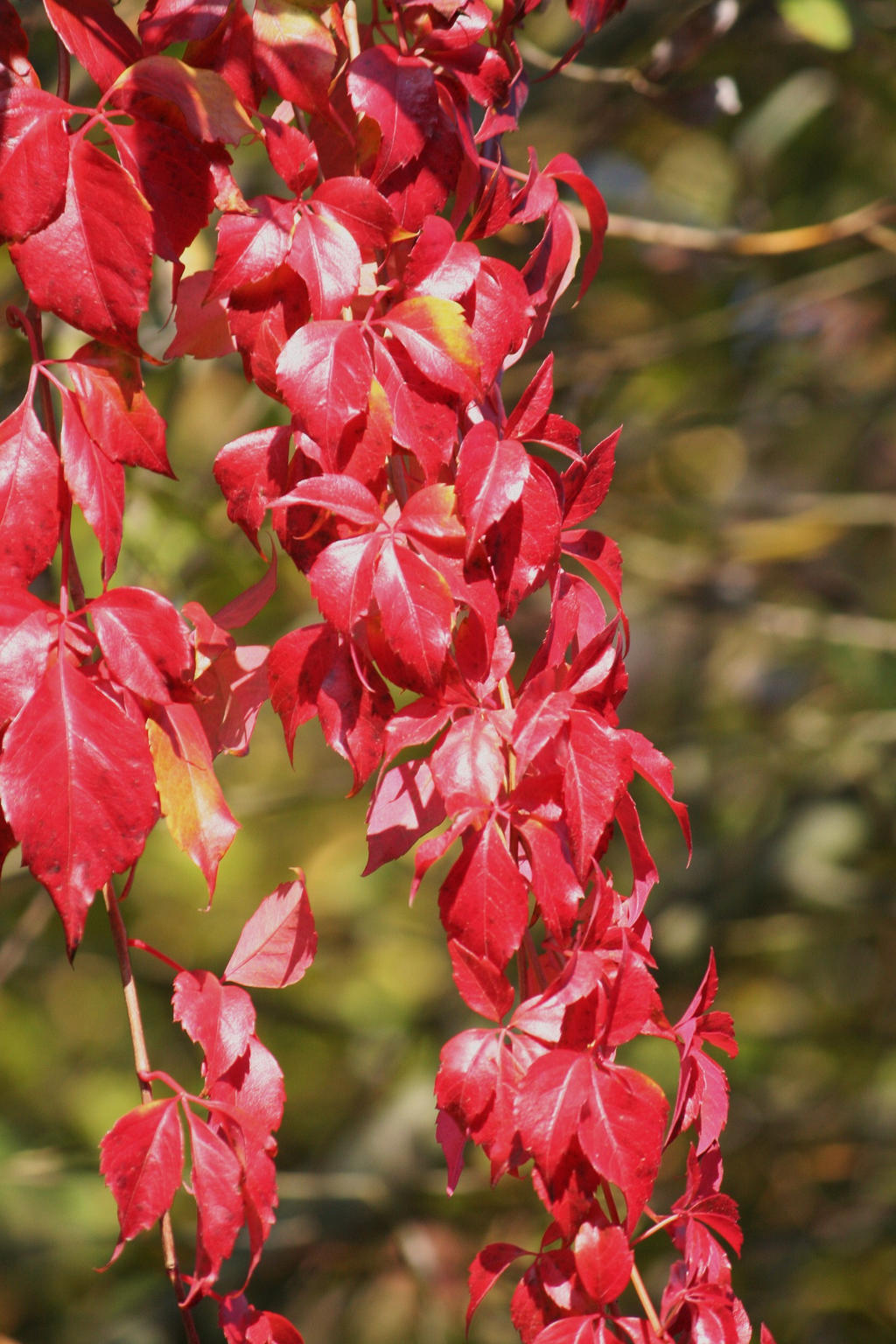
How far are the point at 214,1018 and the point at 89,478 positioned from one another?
160mm

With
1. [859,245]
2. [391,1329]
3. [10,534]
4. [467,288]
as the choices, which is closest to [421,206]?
[467,288]

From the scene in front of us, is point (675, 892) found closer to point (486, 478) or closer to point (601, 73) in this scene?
point (601, 73)

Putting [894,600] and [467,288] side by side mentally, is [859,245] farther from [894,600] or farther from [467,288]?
[467,288]

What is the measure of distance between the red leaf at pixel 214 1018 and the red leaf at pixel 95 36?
0.84 ft

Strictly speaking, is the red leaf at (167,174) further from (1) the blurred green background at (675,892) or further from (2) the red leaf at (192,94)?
(1) the blurred green background at (675,892)

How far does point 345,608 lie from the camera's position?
0.31 m

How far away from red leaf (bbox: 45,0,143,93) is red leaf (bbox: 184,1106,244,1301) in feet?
0.94

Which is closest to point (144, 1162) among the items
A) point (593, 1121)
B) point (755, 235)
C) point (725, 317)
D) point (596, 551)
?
point (593, 1121)

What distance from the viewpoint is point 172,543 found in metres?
1.04

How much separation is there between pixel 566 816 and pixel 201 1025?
12 centimetres

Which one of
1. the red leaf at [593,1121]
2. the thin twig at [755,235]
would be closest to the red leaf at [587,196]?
the red leaf at [593,1121]

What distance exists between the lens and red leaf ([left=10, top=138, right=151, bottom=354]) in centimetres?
31

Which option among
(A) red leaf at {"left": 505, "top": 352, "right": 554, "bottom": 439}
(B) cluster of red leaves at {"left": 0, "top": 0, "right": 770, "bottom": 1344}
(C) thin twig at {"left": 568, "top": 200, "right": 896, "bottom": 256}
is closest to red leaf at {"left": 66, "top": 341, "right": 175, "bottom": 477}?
(B) cluster of red leaves at {"left": 0, "top": 0, "right": 770, "bottom": 1344}

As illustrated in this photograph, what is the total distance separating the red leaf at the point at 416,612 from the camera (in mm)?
309
